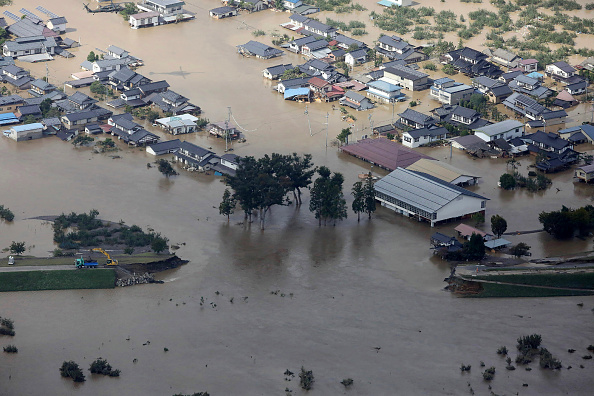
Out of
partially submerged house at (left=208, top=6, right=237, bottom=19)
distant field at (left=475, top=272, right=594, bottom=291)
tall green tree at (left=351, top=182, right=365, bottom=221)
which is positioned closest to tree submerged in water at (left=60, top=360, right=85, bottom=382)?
tall green tree at (left=351, top=182, right=365, bottom=221)

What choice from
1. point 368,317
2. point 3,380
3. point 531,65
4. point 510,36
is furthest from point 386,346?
point 510,36

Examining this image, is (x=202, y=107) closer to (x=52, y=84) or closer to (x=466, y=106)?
(x=52, y=84)

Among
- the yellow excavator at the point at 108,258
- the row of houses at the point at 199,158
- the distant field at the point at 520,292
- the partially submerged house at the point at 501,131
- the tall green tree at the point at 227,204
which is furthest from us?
the partially submerged house at the point at 501,131

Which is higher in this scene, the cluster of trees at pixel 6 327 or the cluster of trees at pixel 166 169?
the cluster of trees at pixel 6 327

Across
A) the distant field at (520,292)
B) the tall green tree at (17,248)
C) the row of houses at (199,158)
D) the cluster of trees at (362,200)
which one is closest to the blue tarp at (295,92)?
the row of houses at (199,158)

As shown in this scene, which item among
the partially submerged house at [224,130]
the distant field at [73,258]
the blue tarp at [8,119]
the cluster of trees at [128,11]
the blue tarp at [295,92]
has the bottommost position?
the cluster of trees at [128,11]

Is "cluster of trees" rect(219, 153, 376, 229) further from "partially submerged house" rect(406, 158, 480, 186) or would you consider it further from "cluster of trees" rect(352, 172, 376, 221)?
"partially submerged house" rect(406, 158, 480, 186)

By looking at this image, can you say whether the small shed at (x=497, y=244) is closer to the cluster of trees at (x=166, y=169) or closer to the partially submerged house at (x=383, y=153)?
the partially submerged house at (x=383, y=153)

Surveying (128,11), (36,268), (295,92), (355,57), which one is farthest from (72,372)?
(128,11)
